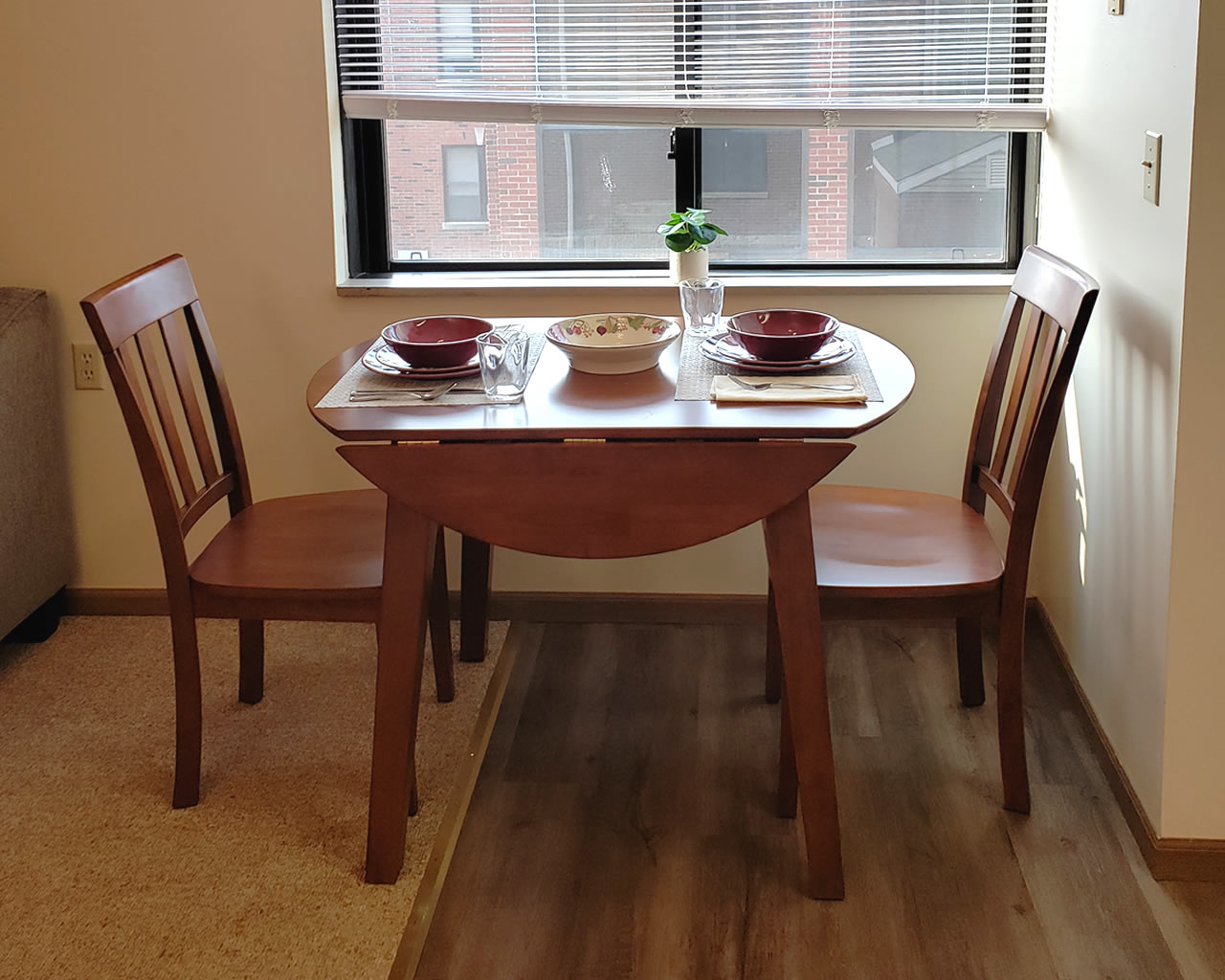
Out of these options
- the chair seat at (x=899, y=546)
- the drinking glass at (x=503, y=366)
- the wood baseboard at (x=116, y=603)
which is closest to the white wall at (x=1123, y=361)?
the chair seat at (x=899, y=546)

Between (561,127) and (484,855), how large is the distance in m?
1.49

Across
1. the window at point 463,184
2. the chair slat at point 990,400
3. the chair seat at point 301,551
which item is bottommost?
the chair seat at point 301,551

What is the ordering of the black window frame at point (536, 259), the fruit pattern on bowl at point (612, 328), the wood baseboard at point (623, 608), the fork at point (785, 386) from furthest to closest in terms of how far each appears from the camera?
the wood baseboard at point (623, 608)
the black window frame at point (536, 259)
the fruit pattern on bowl at point (612, 328)
the fork at point (785, 386)

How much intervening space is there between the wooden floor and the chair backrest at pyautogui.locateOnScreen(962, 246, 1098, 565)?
433 mm

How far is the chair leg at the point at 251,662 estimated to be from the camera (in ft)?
7.95

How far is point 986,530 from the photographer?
7.03 ft

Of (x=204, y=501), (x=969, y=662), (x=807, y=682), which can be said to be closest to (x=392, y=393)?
(x=204, y=501)

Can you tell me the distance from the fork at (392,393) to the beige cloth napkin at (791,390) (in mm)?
397

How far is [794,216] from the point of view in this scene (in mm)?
2766

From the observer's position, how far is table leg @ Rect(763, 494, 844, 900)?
1814mm

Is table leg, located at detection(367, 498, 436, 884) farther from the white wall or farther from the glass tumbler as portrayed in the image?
the white wall

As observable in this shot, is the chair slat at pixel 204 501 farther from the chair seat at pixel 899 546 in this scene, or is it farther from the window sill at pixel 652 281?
the chair seat at pixel 899 546

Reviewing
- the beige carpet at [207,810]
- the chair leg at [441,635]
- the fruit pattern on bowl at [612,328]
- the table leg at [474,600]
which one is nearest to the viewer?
the beige carpet at [207,810]

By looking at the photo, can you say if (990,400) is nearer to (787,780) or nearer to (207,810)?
(787,780)
